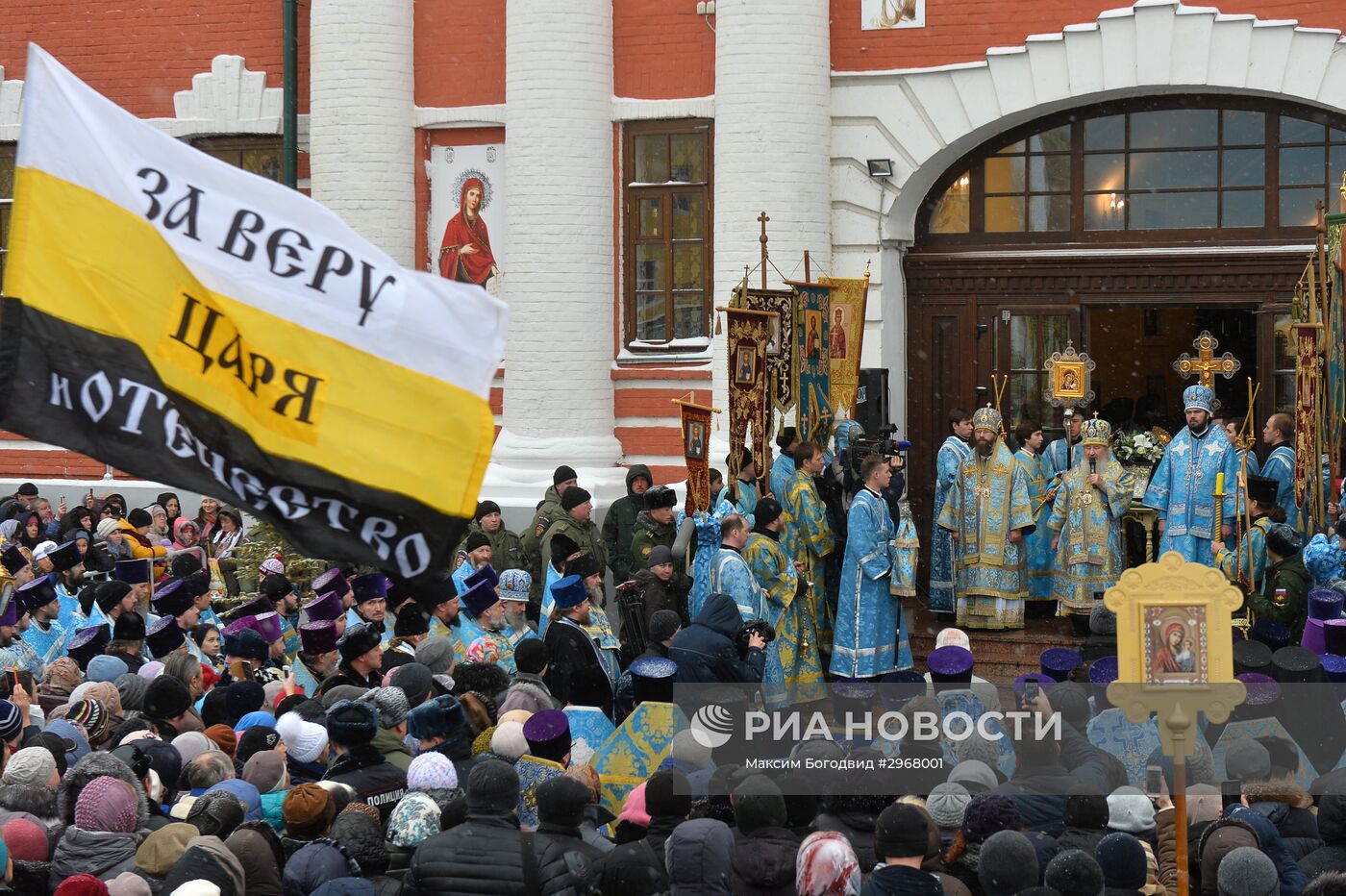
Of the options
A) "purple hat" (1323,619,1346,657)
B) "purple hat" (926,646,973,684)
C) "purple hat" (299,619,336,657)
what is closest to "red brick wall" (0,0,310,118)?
"purple hat" (299,619,336,657)

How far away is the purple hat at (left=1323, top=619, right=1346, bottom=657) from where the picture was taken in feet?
32.0

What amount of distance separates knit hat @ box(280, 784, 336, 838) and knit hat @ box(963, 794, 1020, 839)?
2.34 m

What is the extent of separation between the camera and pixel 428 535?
5.45 m

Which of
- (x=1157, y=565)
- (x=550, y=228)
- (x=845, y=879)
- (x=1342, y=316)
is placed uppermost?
(x=550, y=228)

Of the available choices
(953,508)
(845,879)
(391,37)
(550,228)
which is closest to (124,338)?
(845,879)

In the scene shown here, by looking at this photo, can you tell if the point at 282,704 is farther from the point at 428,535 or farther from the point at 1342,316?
the point at 1342,316

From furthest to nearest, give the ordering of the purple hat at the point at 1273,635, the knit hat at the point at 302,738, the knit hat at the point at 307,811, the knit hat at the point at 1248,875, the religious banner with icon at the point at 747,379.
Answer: the religious banner with icon at the point at 747,379
the purple hat at the point at 1273,635
the knit hat at the point at 302,738
the knit hat at the point at 307,811
the knit hat at the point at 1248,875

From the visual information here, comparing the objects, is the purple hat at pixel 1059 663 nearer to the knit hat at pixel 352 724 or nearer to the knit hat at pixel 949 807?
the knit hat at pixel 949 807

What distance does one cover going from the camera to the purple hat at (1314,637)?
10.0 meters

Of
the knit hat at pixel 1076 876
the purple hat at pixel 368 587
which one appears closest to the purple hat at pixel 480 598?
the purple hat at pixel 368 587

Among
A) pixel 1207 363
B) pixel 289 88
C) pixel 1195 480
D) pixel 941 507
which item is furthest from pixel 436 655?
Result: pixel 289 88

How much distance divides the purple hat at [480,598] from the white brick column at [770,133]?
20.2 feet

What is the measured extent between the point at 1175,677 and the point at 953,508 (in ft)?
27.1

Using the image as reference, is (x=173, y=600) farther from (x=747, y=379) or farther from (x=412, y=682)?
(x=747, y=379)
